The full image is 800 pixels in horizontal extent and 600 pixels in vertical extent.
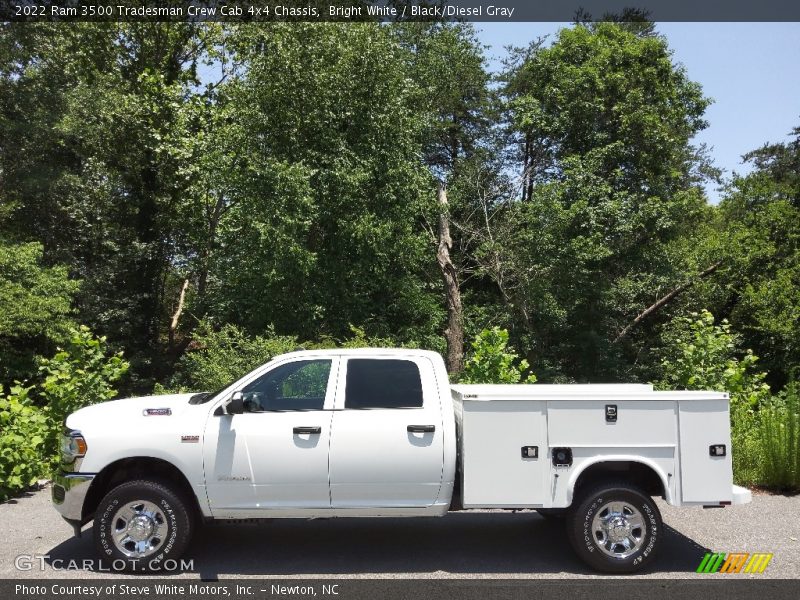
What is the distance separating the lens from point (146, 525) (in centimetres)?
665

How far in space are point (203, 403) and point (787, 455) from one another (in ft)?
24.7

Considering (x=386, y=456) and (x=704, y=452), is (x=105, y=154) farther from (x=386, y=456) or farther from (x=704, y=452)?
(x=704, y=452)

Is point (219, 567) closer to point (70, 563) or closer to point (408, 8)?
point (70, 563)

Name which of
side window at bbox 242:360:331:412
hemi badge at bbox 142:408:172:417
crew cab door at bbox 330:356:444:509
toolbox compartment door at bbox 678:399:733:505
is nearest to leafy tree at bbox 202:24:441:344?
side window at bbox 242:360:331:412

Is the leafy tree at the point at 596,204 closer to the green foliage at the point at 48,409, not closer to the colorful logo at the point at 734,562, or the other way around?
the green foliage at the point at 48,409

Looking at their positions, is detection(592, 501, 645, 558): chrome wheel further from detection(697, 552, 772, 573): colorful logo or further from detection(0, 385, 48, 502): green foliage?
detection(0, 385, 48, 502): green foliage

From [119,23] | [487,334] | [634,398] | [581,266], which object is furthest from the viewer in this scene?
[119,23]

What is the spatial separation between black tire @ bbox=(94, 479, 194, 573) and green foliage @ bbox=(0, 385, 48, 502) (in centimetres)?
358

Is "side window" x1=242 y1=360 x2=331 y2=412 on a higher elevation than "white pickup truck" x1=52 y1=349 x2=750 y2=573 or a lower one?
higher

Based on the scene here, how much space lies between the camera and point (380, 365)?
23.3 feet

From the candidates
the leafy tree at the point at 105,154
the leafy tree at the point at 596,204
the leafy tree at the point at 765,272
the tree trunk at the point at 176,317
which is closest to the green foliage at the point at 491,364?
the leafy tree at the point at 596,204

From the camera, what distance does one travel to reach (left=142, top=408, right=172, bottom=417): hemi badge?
6.86 metres

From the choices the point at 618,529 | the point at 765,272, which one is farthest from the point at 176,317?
the point at 618,529

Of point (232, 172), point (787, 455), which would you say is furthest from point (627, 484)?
point (232, 172)
